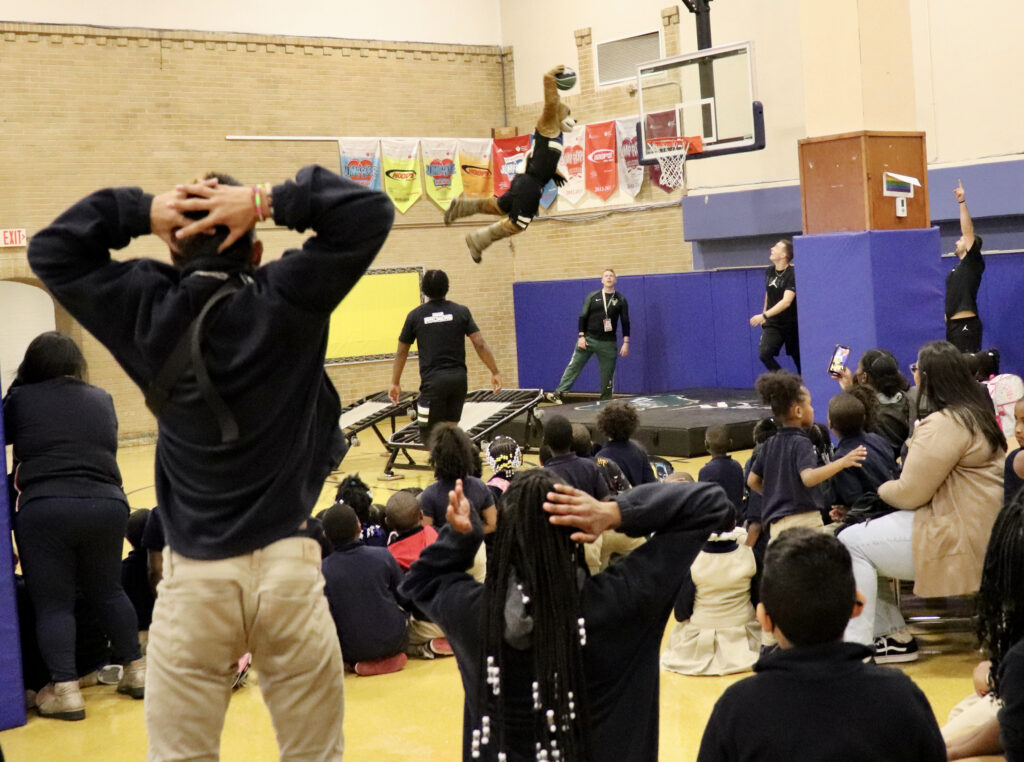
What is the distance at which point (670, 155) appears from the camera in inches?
572

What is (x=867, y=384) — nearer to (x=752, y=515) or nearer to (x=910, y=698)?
(x=752, y=515)

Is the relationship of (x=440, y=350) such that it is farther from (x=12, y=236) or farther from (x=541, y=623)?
(x=12, y=236)

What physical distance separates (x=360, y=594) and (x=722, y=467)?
6.30 feet

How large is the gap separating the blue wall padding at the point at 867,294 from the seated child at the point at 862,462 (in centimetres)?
364

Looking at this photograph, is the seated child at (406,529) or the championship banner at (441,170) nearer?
the seated child at (406,529)

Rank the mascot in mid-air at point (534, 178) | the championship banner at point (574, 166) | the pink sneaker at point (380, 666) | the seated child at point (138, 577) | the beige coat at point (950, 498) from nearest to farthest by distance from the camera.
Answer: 1. the beige coat at point (950, 498)
2. the pink sneaker at point (380, 666)
3. the seated child at point (138, 577)
4. the mascot in mid-air at point (534, 178)
5. the championship banner at point (574, 166)

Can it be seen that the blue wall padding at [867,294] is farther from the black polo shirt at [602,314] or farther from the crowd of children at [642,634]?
the black polo shirt at [602,314]

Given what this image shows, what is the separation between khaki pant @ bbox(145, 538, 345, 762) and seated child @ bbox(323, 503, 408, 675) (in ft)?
9.48

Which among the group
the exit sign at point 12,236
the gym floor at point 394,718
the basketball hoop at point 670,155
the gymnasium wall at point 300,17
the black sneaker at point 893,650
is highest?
the gymnasium wall at point 300,17

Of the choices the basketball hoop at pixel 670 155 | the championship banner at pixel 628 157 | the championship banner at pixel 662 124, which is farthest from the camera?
the championship banner at pixel 628 157

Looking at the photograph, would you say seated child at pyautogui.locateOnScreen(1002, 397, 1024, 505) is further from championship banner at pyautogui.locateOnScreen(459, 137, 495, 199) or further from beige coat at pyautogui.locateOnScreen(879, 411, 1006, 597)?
championship banner at pyautogui.locateOnScreen(459, 137, 495, 199)

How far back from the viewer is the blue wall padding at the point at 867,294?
29.2ft

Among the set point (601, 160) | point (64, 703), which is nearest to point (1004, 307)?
point (601, 160)

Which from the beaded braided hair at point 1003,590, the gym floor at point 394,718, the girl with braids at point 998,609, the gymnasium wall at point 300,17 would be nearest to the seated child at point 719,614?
the gym floor at point 394,718
